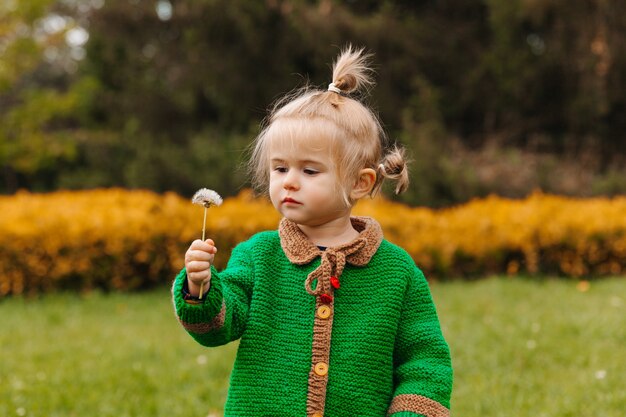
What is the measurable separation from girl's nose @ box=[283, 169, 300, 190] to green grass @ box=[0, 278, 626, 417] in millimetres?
2064

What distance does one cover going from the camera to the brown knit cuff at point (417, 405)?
1956 millimetres

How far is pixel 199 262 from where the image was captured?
5.83ft

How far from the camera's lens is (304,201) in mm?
1976

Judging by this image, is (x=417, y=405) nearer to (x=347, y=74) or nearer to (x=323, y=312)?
(x=323, y=312)

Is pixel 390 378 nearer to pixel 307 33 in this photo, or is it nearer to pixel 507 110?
pixel 307 33

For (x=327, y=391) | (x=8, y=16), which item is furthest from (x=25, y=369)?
(x=8, y=16)

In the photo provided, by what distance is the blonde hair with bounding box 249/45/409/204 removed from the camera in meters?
2.00

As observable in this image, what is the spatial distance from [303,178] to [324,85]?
9519 mm

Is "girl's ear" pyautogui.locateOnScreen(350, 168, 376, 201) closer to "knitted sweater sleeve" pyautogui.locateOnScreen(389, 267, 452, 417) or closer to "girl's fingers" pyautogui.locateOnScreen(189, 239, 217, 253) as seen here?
"knitted sweater sleeve" pyautogui.locateOnScreen(389, 267, 452, 417)

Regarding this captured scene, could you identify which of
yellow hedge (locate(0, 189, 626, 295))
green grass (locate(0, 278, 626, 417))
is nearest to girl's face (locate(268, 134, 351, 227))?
green grass (locate(0, 278, 626, 417))

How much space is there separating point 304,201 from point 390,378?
1.76 feet

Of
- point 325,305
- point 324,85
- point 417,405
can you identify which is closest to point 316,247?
point 325,305

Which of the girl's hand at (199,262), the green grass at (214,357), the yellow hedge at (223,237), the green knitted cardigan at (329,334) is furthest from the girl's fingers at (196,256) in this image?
the yellow hedge at (223,237)

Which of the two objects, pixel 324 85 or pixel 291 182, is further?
pixel 324 85
